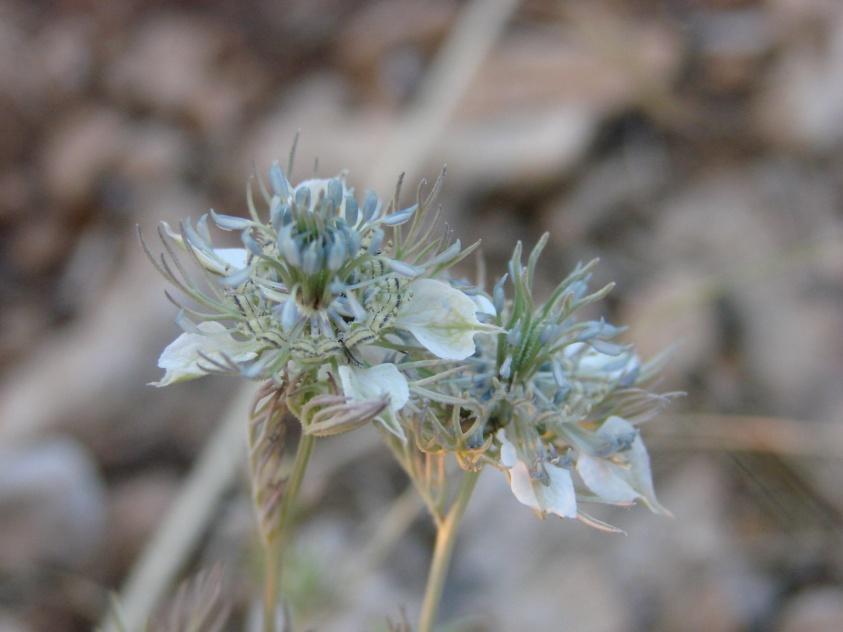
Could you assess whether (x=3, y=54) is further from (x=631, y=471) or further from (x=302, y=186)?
(x=631, y=471)

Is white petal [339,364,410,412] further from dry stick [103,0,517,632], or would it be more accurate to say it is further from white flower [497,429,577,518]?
dry stick [103,0,517,632]

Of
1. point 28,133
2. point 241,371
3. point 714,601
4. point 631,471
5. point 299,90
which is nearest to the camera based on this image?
point 241,371

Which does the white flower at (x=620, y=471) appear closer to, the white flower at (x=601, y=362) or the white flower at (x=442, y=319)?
the white flower at (x=601, y=362)

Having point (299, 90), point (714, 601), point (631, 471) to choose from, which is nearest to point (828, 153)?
point (714, 601)

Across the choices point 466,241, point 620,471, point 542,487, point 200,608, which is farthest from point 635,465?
point 466,241

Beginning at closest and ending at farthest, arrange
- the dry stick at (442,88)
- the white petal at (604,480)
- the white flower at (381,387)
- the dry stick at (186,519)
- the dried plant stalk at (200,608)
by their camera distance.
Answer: the white flower at (381,387)
the white petal at (604,480)
the dried plant stalk at (200,608)
the dry stick at (186,519)
the dry stick at (442,88)

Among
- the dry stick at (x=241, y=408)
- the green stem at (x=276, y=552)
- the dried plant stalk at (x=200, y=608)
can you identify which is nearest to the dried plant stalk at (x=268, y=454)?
the green stem at (x=276, y=552)
